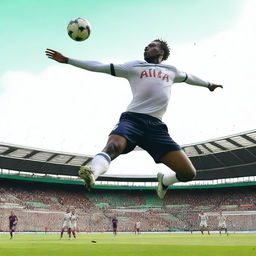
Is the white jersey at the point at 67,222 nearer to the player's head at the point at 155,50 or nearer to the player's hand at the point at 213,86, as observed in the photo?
the player's hand at the point at 213,86

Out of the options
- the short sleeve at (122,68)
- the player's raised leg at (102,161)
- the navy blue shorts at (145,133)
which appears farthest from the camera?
the short sleeve at (122,68)

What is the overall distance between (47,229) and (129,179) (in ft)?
58.5

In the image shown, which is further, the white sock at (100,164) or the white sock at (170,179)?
the white sock at (170,179)

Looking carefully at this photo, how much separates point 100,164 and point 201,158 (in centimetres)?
A: 4595

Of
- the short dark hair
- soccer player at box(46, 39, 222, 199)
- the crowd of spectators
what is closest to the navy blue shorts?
soccer player at box(46, 39, 222, 199)

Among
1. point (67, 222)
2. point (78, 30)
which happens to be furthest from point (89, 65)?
→ point (67, 222)

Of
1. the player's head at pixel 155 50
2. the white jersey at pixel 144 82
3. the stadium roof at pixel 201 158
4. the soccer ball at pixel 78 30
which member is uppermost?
the stadium roof at pixel 201 158

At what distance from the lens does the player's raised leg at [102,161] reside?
4.77 m

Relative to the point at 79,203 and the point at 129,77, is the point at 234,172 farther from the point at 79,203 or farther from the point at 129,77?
the point at 129,77

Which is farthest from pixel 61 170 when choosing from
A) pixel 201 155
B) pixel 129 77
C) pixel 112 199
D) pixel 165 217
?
pixel 129 77

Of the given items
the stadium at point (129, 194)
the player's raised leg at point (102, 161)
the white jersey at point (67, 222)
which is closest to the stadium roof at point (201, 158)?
the stadium at point (129, 194)

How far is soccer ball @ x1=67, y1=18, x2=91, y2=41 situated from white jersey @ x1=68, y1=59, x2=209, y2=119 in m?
1.18

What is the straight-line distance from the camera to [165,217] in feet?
168

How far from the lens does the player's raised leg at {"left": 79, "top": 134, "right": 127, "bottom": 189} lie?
15.6 feet
